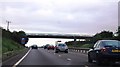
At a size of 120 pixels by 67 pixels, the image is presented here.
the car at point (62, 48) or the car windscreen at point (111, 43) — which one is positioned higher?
the car windscreen at point (111, 43)

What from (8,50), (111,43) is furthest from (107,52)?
(8,50)

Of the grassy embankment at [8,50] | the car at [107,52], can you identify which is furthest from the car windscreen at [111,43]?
the grassy embankment at [8,50]

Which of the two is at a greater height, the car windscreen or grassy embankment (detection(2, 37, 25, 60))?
the car windscreen

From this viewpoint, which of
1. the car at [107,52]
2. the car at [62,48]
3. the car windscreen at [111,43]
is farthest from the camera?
the car at [62,48]

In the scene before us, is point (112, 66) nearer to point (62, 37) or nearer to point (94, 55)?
point (94, 55)

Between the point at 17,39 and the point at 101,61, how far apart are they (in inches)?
4022

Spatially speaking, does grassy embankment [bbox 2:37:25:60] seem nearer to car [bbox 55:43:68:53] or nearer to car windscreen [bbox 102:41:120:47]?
car [bbox 55:43:68:53]

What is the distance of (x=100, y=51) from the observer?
23.6 m

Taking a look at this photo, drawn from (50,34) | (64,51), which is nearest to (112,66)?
(64,51)

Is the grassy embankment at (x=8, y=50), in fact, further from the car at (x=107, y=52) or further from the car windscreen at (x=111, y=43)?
the car windscreen at (x=111, y=43)

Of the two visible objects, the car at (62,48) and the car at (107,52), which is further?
the car at (62,48)

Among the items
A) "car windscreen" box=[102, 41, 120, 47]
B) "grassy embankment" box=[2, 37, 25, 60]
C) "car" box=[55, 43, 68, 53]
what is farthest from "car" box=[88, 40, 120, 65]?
"car" box=[55, 43, 68, 53]

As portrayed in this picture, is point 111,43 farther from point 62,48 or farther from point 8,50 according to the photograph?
point 8,50

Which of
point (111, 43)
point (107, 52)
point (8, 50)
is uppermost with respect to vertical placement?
point (111, 43)
